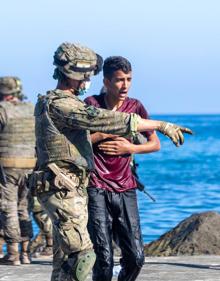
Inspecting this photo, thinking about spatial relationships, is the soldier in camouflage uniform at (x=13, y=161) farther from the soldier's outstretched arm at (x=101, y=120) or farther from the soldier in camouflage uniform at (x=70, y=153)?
the soldier's outstretched arm at (x=101, y=120)

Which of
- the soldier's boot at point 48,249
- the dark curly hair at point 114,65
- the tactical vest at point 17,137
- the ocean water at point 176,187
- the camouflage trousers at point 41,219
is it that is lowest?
the ocean water at point 176,187

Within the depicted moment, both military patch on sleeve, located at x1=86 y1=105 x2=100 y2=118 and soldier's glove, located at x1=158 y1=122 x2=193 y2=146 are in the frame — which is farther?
military patch on sleeve, located at x1=86 y1=105 x2=100 y2=118

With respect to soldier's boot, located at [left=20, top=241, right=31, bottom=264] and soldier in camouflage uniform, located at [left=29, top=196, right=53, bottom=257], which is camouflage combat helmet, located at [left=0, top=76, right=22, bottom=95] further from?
soldier's boot, located at [left=20, top=241, right=31, bottom=264]

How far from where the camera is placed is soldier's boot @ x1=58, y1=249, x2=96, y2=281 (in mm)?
8875

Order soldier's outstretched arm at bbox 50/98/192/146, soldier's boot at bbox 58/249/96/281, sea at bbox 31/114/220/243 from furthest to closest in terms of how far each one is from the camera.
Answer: sea at bbox 31/114/220/243 < soldier's boot at bbox 58/249/96/281 < soldier's outstretched arm at bbox 50/98/192/146

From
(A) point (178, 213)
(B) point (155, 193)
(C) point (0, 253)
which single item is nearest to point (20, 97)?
(C) point (0, 253)

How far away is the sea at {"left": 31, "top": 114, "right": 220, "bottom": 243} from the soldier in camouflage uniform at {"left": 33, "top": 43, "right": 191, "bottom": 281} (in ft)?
3.58

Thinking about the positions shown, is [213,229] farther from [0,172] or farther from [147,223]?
[147,223]

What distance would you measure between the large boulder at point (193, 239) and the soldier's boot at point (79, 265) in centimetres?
535

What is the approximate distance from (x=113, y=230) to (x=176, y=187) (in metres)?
33.2

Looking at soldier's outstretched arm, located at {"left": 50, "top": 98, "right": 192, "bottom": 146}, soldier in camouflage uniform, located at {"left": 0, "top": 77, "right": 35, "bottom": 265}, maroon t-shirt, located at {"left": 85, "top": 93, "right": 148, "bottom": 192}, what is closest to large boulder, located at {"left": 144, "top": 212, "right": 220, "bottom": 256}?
soldier in camouflage uniform, located at {"left": 0, "top": 77, "right": 35, "bottom": 265}

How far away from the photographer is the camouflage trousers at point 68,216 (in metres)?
8.91

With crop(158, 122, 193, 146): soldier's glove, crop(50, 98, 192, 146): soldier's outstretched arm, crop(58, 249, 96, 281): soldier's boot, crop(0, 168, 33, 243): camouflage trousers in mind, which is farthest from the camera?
crop(0, 168, 33, 243): camouflage trousers

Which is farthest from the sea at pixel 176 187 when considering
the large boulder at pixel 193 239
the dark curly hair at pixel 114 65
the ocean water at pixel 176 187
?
the large boulder at pixel 193 239
